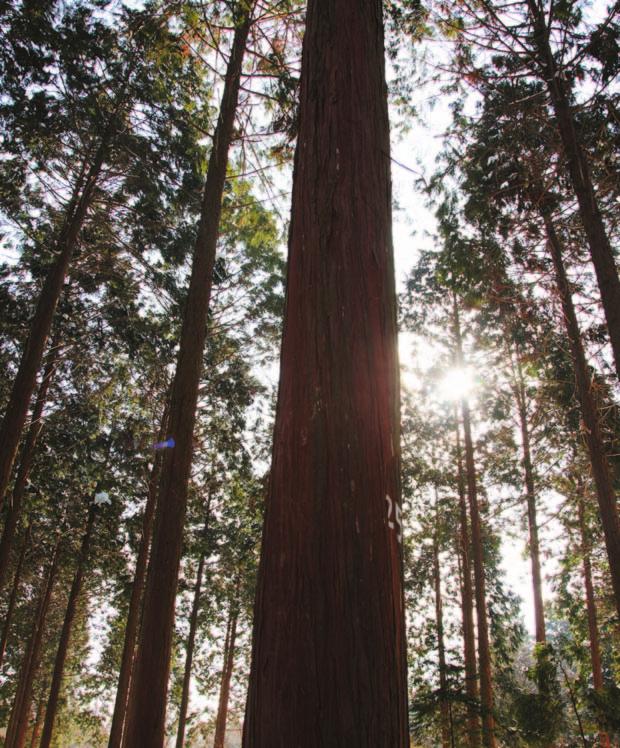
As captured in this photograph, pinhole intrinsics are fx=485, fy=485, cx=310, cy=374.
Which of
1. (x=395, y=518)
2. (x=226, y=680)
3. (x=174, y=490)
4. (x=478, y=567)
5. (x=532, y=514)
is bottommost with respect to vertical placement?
(x=226, y=680)

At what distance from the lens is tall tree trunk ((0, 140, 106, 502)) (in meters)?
7.53

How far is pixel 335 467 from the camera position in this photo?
1.21m

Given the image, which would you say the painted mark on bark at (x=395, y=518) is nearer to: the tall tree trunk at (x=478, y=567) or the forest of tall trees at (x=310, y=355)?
the forest of tall trees at (x=310, y=355)

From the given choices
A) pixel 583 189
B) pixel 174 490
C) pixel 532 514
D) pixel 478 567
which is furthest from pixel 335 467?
pixel 532 514

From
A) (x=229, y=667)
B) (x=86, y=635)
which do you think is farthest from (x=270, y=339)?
(x=86, y=635)

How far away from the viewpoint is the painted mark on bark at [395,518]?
1221 mm

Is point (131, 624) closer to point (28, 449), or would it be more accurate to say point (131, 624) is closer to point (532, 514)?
point (28, 449)

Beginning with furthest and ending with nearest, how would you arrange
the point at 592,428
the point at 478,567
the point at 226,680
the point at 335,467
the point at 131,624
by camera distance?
the point at 226,680 < the point at 478,567 < the point at 131,624 < the point at 592,428 < the point at 335,467

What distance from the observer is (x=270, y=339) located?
13.5 meters

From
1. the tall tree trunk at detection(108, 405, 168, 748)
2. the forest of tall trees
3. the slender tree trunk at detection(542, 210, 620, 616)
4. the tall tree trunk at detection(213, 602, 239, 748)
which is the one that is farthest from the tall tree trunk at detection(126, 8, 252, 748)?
the tall tree trunk at detection(213, 602, 239, 748)

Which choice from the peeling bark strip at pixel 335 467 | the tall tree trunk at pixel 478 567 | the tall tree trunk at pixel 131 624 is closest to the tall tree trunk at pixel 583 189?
the peeling bark strip at pixel 335 467

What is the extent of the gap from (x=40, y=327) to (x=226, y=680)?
20.9m

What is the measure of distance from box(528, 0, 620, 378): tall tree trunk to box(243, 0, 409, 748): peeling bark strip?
573 centimetres

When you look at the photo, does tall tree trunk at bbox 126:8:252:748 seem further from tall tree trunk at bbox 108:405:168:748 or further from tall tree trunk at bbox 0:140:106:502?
tall tree trunk at bbox 108:405:168:748
